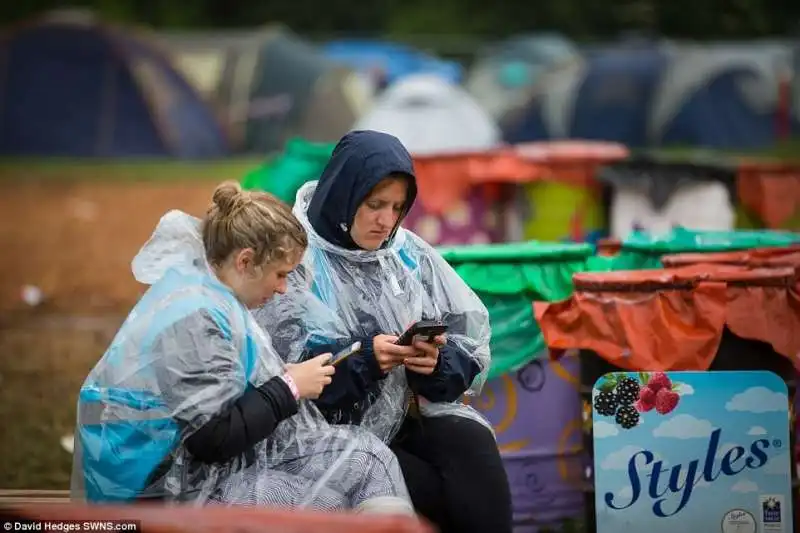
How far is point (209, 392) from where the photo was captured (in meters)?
3.35

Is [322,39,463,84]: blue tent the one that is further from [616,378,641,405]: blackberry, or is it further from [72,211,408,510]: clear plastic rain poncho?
[72,211,408,510]: clear plastic rain poncho

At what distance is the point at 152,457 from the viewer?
11.1 feet

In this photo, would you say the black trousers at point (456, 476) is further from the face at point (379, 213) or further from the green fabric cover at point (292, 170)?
the green fabric cover at point (292, 170)

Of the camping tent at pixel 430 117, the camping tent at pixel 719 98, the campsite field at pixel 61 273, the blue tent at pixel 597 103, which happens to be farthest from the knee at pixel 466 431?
the camping tent at pixel 719 98

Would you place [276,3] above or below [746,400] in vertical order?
above

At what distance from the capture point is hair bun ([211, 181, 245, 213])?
3.52m

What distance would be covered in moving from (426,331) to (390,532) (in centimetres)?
121

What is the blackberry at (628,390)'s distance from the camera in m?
4.30

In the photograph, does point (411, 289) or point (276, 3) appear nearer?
point (411, 289)

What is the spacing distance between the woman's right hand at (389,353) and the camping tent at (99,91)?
60.0 ft

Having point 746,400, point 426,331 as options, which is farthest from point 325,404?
point 746,400

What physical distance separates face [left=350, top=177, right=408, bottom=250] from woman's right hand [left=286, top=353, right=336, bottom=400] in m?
0.50

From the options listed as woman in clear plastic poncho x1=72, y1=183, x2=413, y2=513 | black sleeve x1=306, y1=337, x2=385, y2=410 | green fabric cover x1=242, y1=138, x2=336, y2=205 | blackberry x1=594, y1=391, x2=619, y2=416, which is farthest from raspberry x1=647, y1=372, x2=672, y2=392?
green fabric cover x1=242, y1=138, x2=336, y2=205

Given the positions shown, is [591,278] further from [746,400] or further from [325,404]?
[325,404]
